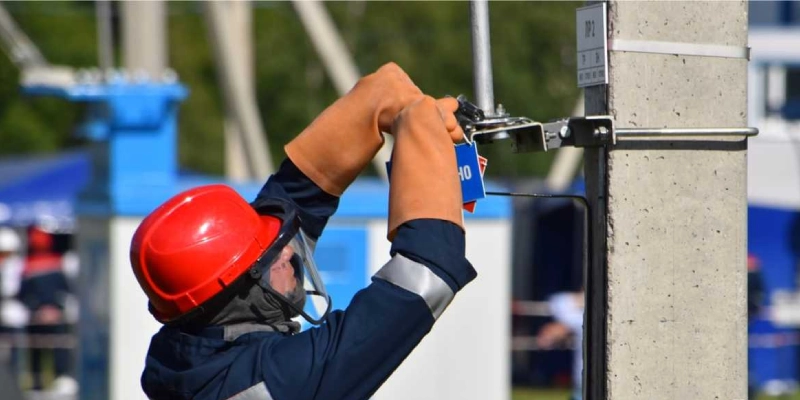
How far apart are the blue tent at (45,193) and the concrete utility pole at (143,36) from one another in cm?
521

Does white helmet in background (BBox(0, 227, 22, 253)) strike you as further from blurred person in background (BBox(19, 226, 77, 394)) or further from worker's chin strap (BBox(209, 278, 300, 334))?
worker's chin strap (BBox(209, 278, 300, 334))

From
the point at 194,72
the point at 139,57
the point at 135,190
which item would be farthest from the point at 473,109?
the point at 194,72

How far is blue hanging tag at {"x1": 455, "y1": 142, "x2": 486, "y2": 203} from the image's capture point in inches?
102

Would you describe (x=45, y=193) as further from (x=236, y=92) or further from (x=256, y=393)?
(x=256, y=393)

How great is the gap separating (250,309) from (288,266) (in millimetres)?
130

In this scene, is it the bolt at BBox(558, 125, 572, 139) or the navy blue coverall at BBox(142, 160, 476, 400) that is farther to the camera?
the bolt at BBox(558, 125, 572, 139)

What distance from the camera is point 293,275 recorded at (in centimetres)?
272

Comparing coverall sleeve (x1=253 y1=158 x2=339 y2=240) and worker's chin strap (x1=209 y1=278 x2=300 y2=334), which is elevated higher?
coverall sleeve (x1=253 y1=158 x2=339 y2=240)

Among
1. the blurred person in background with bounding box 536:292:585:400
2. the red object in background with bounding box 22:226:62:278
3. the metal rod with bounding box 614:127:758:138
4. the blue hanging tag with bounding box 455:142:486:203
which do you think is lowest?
the blurred person in background with bounding box 536:292:585:400

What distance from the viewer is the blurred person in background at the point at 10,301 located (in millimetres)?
13992

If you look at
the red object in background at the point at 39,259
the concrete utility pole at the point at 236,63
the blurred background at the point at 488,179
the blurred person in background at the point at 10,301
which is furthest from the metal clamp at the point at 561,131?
the blurred person in background at the point at 10,301

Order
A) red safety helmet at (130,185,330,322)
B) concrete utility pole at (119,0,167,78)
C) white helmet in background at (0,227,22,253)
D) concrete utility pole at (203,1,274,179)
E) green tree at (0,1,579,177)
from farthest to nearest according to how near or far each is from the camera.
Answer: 1. green tree at (0,1,579,177)
2. white helmet in background at (0,227,22,253)
3. concrete utility pole at (203,1,274,179)
4. concrete utility pole at (119,0,167,78)
5. red safety helmet at (130,185,330,322)

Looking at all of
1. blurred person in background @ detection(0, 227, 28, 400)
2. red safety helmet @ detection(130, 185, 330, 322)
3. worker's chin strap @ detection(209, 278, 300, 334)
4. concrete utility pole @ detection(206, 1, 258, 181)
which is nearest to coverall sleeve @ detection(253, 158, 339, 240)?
red safety helmet @ detection(130, 185, 330, 322)

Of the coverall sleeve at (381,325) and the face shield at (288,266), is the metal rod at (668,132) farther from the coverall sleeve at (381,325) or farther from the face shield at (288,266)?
the face shield at (288,266)
